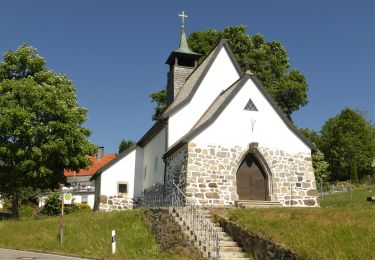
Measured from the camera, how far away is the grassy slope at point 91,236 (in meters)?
15.0

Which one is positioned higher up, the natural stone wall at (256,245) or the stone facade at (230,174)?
the stone facade at (230,174)

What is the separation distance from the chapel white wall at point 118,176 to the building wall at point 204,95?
16.3 feet

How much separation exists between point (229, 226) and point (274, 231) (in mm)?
2392

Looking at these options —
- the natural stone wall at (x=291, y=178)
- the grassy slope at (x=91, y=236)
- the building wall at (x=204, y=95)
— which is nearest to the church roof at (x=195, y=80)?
the building wall at (x=204, y=95)

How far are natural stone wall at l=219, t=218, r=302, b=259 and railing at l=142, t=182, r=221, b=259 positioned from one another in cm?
66

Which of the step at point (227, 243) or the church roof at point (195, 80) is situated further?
the church roof at point (195, 80)

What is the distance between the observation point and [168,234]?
49.5 ft

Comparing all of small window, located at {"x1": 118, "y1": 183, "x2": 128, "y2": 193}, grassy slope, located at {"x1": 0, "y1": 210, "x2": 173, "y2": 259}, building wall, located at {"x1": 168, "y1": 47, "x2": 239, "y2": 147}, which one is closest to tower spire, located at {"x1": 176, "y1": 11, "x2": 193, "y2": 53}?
building wall, located at {"x1": 168, "y1": 47, "x2": 239, "y2": 147}

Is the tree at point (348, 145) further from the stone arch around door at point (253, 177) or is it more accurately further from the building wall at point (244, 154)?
the stone arch around door at point (253, 177)

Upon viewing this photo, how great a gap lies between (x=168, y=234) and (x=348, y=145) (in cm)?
4783

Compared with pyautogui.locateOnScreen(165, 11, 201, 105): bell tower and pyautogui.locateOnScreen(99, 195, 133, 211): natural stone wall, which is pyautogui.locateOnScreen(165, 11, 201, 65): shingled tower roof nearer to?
pyautogui.locateOnScreen(165, 11, 201, 105): bell tower

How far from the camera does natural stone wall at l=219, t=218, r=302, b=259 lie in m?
11.1

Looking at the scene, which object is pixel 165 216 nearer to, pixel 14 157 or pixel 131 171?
pixel 131 171

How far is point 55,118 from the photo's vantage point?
1051 inches
